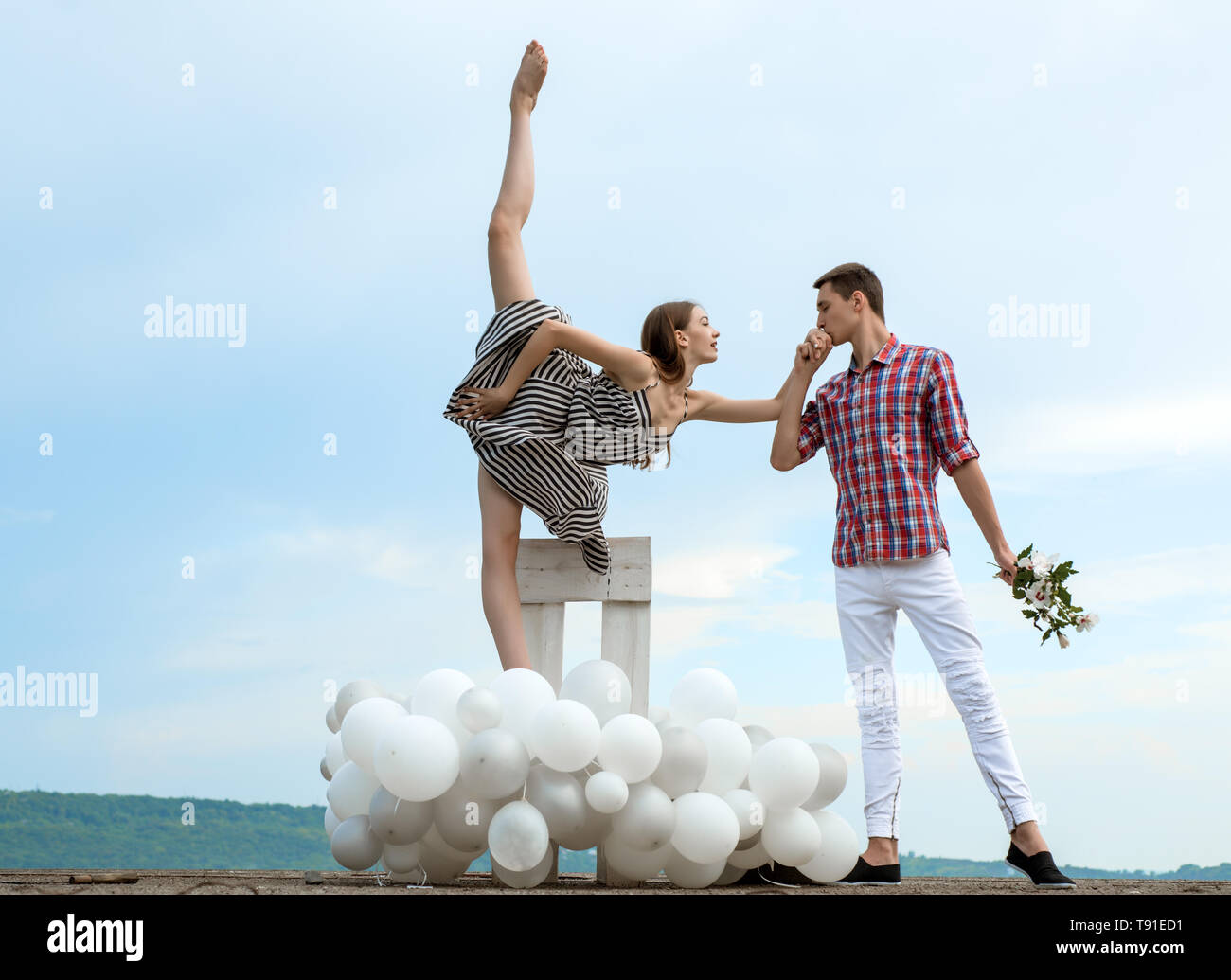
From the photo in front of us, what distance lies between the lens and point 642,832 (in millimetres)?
3318

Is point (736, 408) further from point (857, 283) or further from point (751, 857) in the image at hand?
point (751, 857)

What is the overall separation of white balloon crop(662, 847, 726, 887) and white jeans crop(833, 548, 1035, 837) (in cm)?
65

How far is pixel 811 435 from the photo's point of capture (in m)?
4.11

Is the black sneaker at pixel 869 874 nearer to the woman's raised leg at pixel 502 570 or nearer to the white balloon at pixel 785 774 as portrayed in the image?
the white balloon at pixel 785 774

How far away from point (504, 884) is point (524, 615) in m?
1.01

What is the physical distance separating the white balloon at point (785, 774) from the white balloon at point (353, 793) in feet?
4.20

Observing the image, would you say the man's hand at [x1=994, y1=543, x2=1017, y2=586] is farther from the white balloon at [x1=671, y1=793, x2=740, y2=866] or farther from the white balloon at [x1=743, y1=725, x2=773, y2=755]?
the white balloon at [x1=671, y1=793, x2=740, y2=866]

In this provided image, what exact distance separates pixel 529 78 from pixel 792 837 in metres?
2.99

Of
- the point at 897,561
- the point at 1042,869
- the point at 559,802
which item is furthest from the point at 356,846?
the point at 1042,869

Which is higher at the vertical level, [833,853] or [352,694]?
[352,694]

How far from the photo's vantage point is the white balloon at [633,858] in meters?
3.41

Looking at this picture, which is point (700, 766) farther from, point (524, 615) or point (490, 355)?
point (490, 355)

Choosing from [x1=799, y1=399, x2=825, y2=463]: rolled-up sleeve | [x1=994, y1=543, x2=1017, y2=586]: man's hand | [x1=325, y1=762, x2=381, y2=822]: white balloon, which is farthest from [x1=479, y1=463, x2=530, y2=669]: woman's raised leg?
[x1=994, y1=543, x2=1017, y2=586]: man's hand

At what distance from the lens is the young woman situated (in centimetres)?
399
